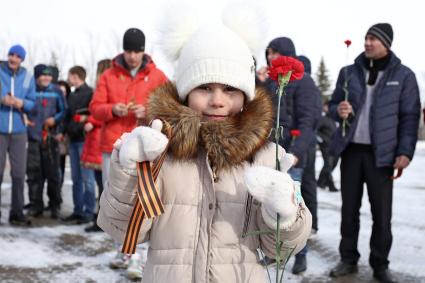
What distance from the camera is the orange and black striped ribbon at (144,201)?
175 centimetres

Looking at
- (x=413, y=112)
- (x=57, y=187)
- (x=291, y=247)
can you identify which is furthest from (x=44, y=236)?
(x=291, y=247)

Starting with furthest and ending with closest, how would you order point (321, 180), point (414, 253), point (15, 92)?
1. point (321, 180)
2. point (15, 92)
3. point (414, 253)

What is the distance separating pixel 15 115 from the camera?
5867mm

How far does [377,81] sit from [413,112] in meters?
0.37

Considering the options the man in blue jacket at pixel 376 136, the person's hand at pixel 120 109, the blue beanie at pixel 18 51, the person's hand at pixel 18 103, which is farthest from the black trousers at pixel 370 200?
the blue beanie at pixel 18 51

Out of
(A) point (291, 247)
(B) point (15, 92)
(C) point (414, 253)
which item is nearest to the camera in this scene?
(A) point (291, 247)

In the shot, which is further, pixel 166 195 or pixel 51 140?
pixel 51 140

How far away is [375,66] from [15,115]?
3.83 meters

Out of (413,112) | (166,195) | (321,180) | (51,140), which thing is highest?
(413,112)

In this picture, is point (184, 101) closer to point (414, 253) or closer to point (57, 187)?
point (414, 253)

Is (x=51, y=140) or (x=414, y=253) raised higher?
(x=51, y=140)

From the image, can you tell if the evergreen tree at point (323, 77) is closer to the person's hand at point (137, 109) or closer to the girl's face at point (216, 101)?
the person's hand at point (137, 109)

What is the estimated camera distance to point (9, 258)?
15.3 feet

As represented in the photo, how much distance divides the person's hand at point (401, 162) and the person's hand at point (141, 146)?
9.35ft
